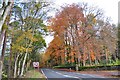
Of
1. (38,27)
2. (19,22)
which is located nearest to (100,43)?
(38,27)

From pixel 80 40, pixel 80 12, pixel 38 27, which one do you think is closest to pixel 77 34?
pixel 80 40

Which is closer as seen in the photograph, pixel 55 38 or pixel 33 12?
pixel 33 12

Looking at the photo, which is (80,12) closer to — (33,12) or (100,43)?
(100,43)

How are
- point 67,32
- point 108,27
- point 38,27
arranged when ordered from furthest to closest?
point 67,32
point 108,27
point 38,27

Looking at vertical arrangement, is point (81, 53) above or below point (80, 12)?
below

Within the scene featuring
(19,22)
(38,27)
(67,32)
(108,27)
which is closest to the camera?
(19,22)

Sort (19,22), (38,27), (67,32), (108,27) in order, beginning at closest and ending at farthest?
(19,22)
(38,27)
(108,27)
(67,32)

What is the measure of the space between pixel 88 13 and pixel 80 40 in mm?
6060

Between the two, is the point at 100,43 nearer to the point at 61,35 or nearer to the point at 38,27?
the point at 61,35

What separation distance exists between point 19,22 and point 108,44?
27.9 meters

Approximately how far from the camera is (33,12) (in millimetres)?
26625

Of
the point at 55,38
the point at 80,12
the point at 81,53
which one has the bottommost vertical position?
the point at 81,53

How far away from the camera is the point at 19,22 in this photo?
2514 cm

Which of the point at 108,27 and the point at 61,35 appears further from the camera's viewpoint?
the point at 61,35
